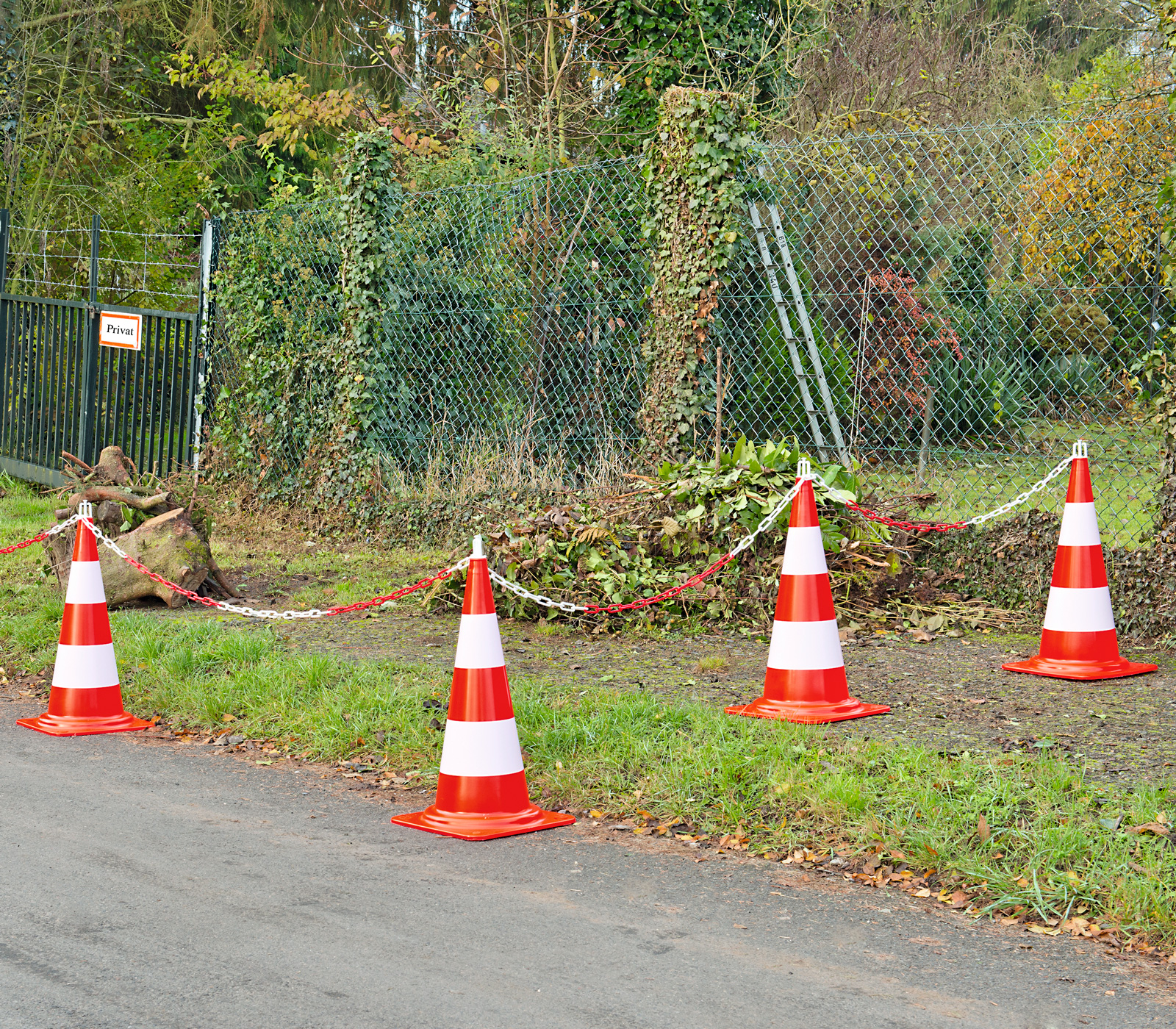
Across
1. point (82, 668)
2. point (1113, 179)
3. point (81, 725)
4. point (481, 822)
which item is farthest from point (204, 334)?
point (481, 822)

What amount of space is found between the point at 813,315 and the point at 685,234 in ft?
4.22

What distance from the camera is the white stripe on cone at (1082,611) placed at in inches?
249

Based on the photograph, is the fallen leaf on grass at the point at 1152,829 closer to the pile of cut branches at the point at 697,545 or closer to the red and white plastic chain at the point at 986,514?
the red and white plastic chain at the point at 986,514

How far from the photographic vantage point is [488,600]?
191 inches

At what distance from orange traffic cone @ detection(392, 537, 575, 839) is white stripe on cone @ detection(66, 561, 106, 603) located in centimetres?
226

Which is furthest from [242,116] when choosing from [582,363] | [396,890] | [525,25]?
[396,890]

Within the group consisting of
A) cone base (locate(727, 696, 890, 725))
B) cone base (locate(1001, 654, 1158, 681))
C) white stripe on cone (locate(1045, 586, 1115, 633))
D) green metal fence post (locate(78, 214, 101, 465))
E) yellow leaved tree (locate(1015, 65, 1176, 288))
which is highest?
yellow leaved tree (locate(1015, 65, 1176, 288))

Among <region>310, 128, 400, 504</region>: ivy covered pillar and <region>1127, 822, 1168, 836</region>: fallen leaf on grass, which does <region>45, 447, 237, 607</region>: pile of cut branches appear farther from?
<region>1127, 822, 1168, 836</region>: fallen leaf on grass

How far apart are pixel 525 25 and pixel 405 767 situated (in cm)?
1002

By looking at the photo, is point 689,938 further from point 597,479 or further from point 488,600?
point 597,479

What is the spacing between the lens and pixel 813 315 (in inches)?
372

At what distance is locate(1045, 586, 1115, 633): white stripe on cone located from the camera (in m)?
6.32

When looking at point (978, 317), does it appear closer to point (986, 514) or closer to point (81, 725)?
point (986, 514)

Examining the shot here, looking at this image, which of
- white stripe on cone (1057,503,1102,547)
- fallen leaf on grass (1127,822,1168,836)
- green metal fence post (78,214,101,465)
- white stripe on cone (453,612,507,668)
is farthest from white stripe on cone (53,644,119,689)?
green metal fence post (78,214,101,465)
